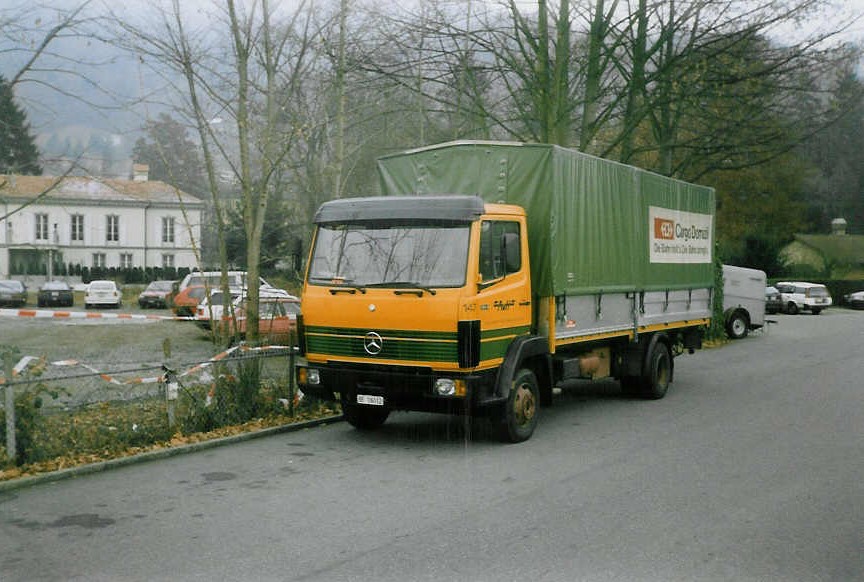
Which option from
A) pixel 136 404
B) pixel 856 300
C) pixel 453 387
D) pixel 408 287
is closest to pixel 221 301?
pixel 136 404

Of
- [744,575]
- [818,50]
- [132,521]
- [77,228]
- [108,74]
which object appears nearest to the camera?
[744,575]

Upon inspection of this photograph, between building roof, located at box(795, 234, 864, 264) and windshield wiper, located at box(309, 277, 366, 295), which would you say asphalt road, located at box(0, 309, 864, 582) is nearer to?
windshield wiper, located at box(309, 277, 366, 295)

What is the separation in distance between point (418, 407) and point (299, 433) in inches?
79.1

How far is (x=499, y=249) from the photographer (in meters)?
9.35

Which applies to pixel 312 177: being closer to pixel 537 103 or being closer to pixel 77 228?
pixel 537 103

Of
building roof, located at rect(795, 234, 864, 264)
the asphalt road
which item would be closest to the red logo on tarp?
the asphalt road

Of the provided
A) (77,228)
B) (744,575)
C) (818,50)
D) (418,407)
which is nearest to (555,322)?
(418,407)

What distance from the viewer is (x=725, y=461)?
8.68 m

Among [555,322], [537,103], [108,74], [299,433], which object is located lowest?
[299,433]

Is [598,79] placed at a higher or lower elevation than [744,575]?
higher

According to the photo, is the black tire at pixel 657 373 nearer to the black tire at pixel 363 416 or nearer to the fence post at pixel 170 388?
the black tire at pixel 363 416

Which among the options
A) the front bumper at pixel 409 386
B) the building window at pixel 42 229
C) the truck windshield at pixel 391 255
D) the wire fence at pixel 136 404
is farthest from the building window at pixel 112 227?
the front bumper at pixel 409 386

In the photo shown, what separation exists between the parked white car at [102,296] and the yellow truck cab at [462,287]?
3930 cm

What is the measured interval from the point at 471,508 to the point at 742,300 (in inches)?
905
